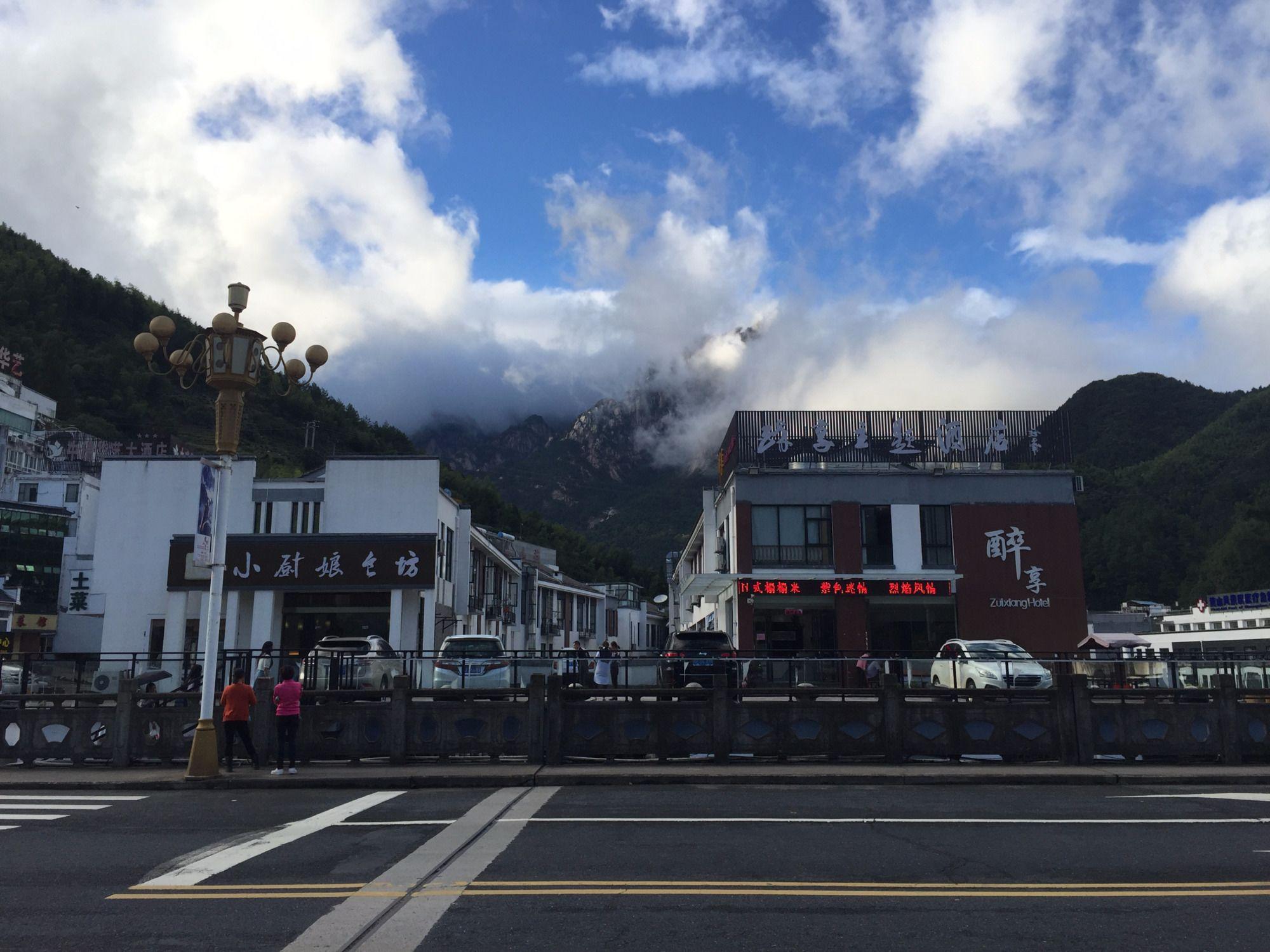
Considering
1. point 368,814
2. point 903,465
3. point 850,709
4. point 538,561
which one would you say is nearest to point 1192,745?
point 850,709

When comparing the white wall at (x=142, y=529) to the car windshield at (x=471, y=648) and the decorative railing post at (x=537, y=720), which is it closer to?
the car windshield at (x=471, y=648)

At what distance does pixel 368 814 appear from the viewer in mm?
11789

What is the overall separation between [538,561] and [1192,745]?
7762 centimetres

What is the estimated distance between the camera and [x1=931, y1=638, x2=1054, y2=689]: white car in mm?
19203

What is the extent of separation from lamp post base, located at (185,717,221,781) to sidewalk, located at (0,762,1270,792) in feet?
0.49

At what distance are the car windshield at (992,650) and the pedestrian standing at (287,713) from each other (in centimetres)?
1664

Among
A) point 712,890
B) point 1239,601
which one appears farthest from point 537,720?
point 1239,601

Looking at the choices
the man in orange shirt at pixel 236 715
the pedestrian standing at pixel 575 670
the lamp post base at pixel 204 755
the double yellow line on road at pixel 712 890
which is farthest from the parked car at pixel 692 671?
the double yellow line on road at pixel 712 890

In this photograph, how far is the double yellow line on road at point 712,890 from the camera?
7590 millimetres

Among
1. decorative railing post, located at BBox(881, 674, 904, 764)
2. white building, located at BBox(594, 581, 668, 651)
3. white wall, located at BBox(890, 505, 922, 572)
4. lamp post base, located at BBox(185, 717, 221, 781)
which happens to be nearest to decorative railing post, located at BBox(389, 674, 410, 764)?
lamp post base, located at BBox(185, 717, 221, 781)

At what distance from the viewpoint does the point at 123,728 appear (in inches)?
667

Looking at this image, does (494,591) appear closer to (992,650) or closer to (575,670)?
(992,650)

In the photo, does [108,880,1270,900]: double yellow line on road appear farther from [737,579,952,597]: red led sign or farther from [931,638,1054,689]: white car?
[737,579,952,597]: red led sign

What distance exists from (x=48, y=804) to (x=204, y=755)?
222cm
